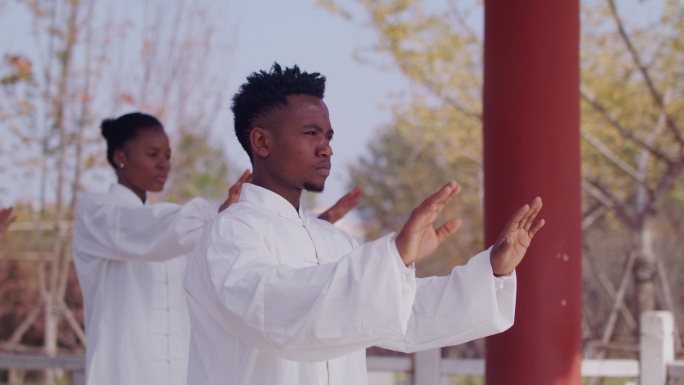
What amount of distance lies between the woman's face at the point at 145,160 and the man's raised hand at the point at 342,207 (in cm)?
93

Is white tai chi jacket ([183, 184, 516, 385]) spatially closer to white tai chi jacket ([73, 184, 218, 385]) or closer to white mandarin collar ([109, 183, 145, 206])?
white tai chi jacket ([73, 184, 218, 385])

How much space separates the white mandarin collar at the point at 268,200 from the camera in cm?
209

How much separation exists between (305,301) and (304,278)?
0.05 meters

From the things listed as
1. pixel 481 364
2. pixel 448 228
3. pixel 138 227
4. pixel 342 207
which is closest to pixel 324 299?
pixel 448 228

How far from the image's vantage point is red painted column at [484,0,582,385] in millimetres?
2779

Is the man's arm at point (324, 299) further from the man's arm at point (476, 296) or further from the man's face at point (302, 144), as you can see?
the man's face at point (302, 144)

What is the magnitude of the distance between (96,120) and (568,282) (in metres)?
5.80

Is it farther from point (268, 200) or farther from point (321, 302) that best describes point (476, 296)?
point (268, 200)

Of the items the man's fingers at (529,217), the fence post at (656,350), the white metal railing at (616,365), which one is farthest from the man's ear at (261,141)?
the fence post at (656,350)

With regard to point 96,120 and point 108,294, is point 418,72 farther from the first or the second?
point 108,294

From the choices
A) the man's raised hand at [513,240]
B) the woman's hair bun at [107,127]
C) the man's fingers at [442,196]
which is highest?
the woman's hair bun at [107,127]

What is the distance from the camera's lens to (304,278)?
5.23 ft

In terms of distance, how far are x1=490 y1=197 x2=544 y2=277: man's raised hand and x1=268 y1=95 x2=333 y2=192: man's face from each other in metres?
0.51

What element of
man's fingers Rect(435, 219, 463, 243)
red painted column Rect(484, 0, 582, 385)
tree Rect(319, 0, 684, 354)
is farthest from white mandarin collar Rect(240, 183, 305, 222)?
tree Rect(319, 0, 684, 354)
